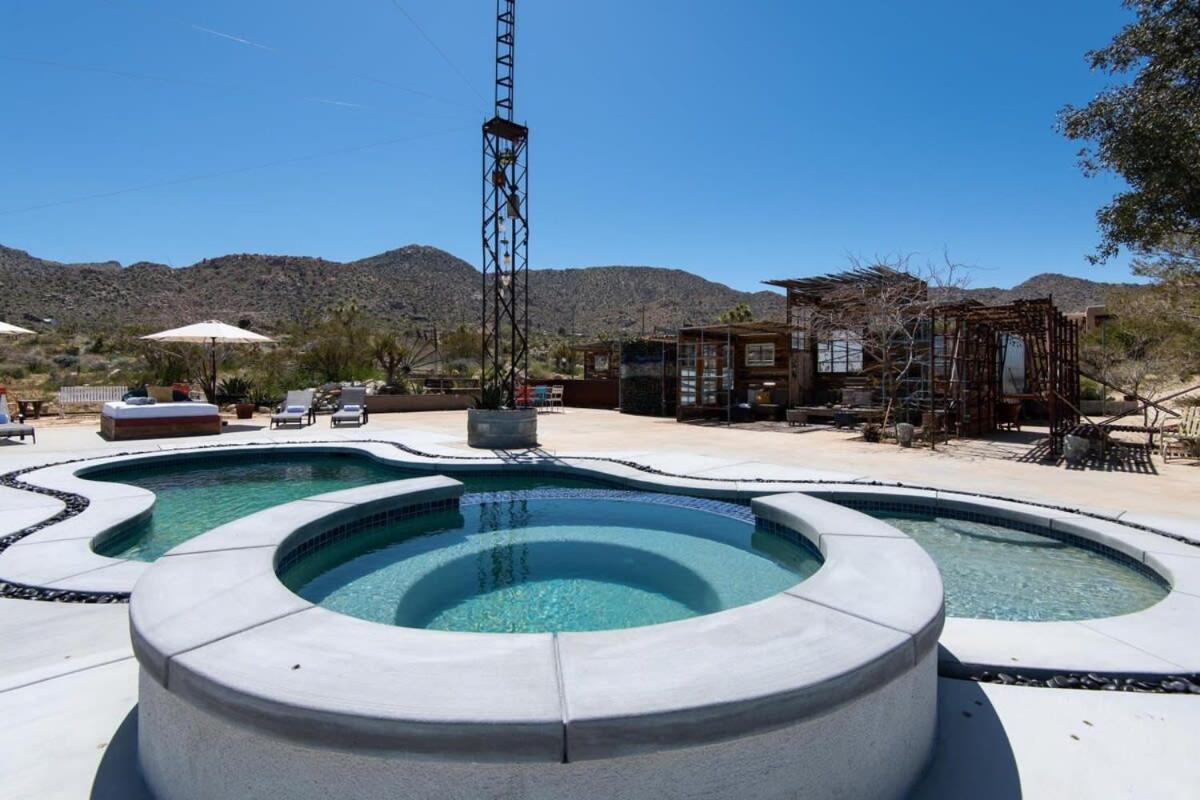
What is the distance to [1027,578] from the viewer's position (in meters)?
4.39

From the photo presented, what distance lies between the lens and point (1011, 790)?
6.55 ft

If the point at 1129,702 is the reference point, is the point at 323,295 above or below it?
above

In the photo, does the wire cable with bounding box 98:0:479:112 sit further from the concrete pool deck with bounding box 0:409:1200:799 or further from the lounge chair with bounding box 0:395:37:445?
the concrete pool deck with bounding box 0:409:1200:799

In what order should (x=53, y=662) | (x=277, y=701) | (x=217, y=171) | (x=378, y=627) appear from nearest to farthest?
(x=277, y=701) < (x=378, y=627) < (x=53, y=662) < (x=217, y=171)

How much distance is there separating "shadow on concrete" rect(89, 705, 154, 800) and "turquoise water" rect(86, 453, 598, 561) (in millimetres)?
3288

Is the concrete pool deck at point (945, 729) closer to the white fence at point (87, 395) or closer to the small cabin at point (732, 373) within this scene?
the small cabin at point (732, 373)

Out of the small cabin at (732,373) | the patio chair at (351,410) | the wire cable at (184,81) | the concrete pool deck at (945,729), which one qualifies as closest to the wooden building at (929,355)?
the small cabin at (732,373)

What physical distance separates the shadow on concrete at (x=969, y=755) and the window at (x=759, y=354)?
18.5m

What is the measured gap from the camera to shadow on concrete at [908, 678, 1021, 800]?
2014mm

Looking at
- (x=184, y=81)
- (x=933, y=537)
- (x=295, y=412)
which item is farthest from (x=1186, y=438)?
(x=184, y=81)

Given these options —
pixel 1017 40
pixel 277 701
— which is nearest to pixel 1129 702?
pixel 277 701

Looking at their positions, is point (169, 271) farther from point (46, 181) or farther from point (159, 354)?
point (159, 354)

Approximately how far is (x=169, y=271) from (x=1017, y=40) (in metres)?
55.1

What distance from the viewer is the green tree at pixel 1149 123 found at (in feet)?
27.4
